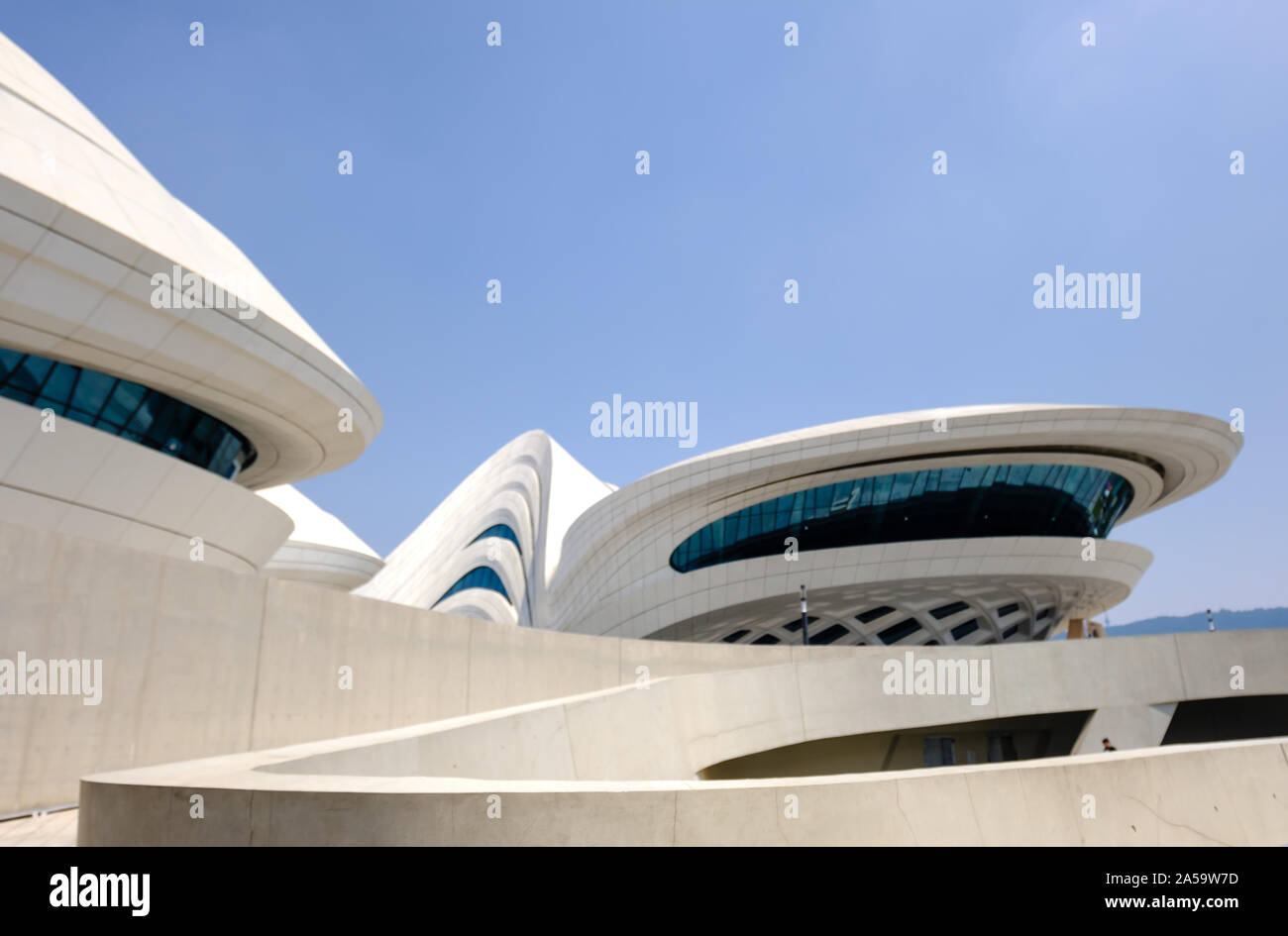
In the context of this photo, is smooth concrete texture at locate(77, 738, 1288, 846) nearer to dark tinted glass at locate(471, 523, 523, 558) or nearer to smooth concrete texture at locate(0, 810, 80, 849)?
smooth concrete texture at locate(0, 810, 80, 849)

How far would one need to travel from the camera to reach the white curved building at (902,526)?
28.0m

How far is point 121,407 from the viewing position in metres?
14.0

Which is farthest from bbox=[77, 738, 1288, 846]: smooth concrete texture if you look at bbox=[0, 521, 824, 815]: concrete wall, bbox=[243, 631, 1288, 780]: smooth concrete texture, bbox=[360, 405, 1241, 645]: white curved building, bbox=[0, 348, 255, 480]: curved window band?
bbox=[360, 405, 1241, 645]: white curved building

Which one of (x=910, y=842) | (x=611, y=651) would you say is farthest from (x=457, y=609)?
(x=910, y=842)

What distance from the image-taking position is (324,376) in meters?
16.0

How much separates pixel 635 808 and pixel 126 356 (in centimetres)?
1233

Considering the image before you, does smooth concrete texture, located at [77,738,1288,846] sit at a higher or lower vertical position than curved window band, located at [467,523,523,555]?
lower

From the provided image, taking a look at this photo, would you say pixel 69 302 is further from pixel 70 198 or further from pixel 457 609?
pixel 457 609

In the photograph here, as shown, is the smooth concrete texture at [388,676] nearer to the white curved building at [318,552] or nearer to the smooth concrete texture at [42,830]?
the smooth concrete texture at [42,830]

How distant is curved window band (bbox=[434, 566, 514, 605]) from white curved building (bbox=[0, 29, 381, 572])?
31.5m

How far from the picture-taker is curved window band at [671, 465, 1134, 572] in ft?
97.5

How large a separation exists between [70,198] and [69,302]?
1.41m

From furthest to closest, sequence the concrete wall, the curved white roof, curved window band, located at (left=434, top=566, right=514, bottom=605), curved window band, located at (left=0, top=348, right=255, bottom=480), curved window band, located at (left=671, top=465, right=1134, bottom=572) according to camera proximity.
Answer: curved window band, located at (left=434, top=566, right=514, bottom=605) < curved window band, located at (left=671, top=465, right=1134, bottom=572) < curved window band, located at (left=0, top=348, right=255, bottom=480) < the curved white roof < the concrete wall

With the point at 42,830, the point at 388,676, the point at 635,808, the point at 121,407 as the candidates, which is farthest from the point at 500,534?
the point at 635,808
